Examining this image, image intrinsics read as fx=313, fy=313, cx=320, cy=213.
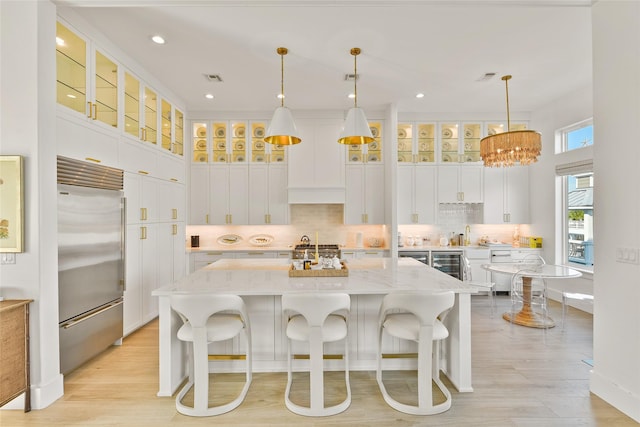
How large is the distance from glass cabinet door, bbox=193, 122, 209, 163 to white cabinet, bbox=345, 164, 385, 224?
8.17 ft

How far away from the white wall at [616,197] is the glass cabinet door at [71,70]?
13.8 feet

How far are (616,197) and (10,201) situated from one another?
13.8 ft

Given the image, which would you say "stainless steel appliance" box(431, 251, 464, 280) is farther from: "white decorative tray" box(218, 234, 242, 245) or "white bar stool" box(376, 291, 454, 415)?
"white decorative tray" box(218, 234, 242, 245)

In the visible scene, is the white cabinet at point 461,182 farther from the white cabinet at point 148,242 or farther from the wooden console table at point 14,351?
the wooden console table at point 14,351

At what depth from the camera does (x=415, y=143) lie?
5.49 m

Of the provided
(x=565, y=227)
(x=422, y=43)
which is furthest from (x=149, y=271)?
(x=565, y=227)

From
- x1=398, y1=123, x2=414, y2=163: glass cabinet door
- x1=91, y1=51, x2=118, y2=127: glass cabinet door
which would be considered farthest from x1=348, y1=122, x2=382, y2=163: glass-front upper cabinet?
x1=91, y1=51, x2=118, y2=127: glass cabinet door

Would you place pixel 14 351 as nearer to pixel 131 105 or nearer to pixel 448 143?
pixel 131 105

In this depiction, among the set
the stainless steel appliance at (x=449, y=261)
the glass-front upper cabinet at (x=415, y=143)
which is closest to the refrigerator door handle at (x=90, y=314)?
the stainless steel appliance at (x=449, y=261)

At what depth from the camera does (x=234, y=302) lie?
83.4 inches

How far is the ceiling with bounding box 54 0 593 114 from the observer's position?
2.63 m

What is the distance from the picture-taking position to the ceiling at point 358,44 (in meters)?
2.63

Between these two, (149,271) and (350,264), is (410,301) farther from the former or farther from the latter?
(149,271)

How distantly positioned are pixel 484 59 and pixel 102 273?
4.55m
